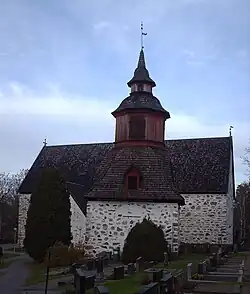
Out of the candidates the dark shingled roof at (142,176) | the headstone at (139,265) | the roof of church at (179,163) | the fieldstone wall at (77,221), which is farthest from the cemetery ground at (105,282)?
the roof of church at (179,163)

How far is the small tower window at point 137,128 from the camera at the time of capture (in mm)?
29359

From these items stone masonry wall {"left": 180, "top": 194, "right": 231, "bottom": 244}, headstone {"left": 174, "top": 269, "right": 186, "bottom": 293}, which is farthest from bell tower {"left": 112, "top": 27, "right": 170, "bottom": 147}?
headstone {"left": 174, "top": 269, "right": 186, "bottom": 293}

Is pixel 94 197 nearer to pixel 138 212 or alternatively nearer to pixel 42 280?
pixel 138 212

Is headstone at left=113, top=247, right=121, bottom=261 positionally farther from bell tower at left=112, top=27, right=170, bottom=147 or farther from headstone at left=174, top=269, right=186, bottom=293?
headstone at left=174, top=269, right=186, bottom=293

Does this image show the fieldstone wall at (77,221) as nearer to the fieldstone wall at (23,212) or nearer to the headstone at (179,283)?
the fieldstone wall at (23,212)

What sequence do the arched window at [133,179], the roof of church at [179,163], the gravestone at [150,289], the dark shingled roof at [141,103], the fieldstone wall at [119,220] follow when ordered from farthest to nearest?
the roof of church at [179,163] < the dark shingled roof at [141,103] < the arched window at [133,179] < the fieldstone wall at [119,220] < the gravestone at [150,289]

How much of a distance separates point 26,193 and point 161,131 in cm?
1870

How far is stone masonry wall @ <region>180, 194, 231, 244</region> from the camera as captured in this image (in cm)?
3872

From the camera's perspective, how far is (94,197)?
28141 millimetres

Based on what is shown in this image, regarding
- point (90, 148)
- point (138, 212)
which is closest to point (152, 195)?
point (138, 212)

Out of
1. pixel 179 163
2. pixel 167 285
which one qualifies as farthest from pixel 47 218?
pixel 179 163

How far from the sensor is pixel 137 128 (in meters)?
29.4

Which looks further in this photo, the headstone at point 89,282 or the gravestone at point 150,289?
the headstone at point 89,282

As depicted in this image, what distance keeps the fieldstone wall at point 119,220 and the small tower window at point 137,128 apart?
3.99 m
